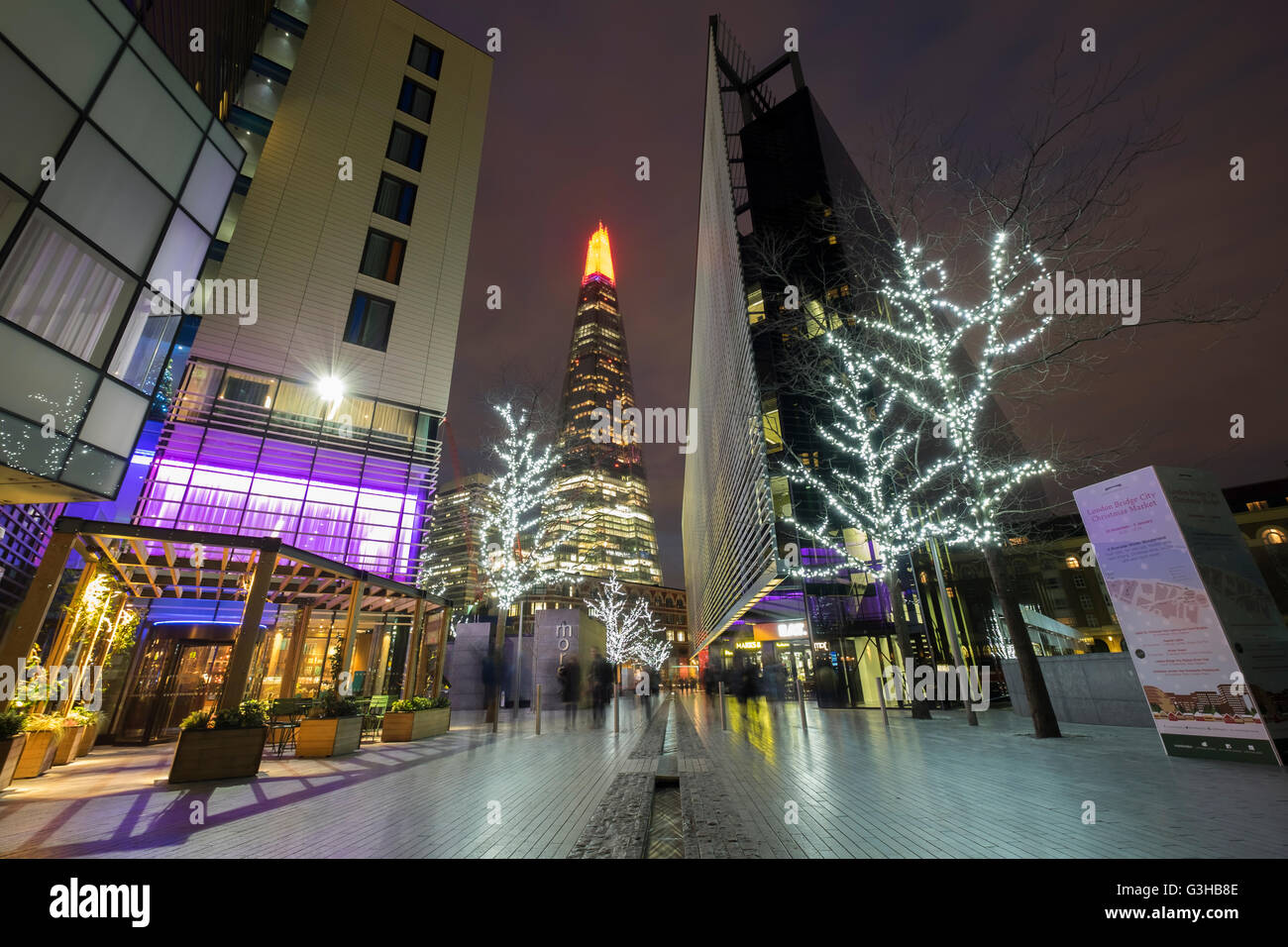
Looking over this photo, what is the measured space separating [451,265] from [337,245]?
4.73 m

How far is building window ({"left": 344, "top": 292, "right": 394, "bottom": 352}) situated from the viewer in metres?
20.0

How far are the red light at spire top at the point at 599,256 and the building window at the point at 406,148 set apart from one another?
112 m

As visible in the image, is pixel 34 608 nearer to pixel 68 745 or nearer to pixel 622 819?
pixel 68 745

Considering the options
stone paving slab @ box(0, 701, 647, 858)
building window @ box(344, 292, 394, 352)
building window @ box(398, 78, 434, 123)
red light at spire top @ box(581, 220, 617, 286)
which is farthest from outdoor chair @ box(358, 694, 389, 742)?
red light at spire top @ box(581, 220, 617, 286)

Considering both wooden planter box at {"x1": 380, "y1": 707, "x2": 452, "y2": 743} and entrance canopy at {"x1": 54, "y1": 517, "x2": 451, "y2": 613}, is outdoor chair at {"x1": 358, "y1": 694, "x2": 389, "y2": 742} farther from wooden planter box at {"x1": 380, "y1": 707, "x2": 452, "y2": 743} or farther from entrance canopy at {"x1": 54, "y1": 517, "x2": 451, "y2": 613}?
entrance canopy at {"x1": 54, "y1": 517, "x2": 451, "y2": 613}

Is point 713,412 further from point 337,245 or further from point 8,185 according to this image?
point 8,185

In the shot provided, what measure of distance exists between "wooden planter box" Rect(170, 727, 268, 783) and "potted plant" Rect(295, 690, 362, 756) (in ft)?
8.29

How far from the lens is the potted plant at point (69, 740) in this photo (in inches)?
346

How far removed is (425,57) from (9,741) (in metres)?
33.4

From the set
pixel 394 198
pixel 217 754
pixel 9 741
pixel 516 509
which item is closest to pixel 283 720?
pixel 217 754

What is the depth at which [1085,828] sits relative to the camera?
12.4 feet

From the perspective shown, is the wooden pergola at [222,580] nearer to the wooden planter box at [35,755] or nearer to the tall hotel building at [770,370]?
the wooden planter box at [35,755]

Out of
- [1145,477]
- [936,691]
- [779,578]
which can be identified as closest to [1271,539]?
[936,691]

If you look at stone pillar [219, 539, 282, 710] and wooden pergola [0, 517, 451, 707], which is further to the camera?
stone pillar [219, 539, 282, 710]
